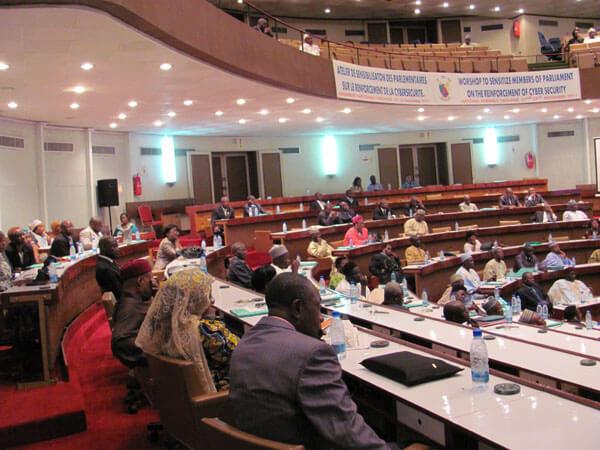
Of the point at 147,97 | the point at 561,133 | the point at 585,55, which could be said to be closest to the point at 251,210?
the point at 147,97

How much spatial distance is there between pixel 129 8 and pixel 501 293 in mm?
5953

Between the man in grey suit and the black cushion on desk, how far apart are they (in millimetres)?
Answer: 710

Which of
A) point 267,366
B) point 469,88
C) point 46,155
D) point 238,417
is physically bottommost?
point 238,417

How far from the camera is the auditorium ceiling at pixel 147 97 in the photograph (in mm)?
6934

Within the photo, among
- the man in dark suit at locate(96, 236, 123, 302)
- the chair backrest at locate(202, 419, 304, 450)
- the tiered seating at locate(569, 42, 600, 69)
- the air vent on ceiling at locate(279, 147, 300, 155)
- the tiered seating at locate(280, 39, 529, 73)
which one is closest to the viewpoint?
the chair backrest at locate(202, 419, 304, 450)

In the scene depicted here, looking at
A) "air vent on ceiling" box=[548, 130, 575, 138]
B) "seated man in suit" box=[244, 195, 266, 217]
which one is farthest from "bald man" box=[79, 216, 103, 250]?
"air vent on ceiling" box=[548, 130, 575, 138]

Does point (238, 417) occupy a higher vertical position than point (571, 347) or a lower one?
higher

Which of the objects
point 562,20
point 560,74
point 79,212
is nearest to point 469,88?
point 560,74

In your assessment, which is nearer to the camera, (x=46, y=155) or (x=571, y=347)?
(x=571, y=347)

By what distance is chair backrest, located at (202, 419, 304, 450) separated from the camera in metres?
1.91

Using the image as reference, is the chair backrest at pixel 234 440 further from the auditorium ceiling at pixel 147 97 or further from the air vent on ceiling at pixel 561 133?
the air vent on ceiling at pixel 561 133

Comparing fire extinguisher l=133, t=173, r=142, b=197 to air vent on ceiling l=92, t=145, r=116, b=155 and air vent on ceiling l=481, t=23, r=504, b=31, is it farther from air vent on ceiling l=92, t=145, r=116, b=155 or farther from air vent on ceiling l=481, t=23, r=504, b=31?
air vent on ceiling l=481, t=23, r=504, b=31

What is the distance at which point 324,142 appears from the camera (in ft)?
69.8

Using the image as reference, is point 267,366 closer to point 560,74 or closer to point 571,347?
point 571,347
